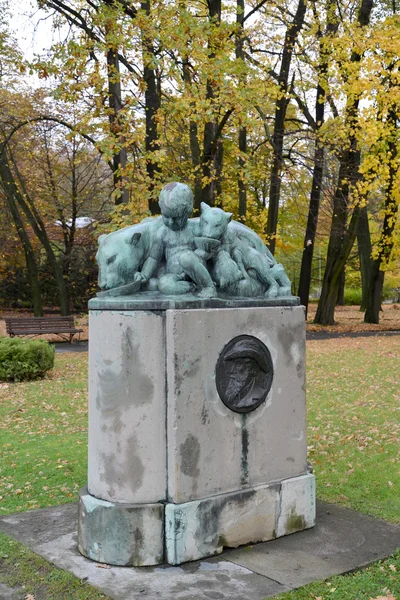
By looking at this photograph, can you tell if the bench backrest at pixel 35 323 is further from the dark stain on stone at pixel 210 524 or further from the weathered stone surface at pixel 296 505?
the dark stain on stone at pixel 210 524

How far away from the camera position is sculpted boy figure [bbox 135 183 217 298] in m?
5.07

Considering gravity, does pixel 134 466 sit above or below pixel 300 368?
below

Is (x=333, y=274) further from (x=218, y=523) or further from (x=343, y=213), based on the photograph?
(x=218, y=523)

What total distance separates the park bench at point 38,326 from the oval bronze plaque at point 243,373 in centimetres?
1542

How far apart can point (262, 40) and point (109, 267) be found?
790 inches

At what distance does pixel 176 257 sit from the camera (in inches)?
204

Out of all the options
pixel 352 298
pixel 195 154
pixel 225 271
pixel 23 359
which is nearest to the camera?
pixel 225 271

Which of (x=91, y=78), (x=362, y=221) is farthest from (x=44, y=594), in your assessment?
(x=362, y=221)

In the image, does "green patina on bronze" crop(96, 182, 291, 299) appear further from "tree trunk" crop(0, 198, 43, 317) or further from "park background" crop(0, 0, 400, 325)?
"tree trunk" crop(0, 198, 43, 317)

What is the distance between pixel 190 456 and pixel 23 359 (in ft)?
31.1

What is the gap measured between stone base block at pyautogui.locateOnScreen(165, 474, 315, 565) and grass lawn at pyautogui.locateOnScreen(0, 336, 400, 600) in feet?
2.40

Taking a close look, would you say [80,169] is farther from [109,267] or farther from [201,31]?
[109,267]

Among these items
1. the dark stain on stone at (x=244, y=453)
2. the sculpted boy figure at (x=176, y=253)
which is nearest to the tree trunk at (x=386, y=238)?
the sculpted boy figure at (x=176, y=253)

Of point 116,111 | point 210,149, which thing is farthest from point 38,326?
point 116,111
